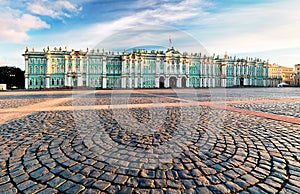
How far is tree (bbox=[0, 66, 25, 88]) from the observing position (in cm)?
6506

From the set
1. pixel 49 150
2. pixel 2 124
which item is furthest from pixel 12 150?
pixel 2 124

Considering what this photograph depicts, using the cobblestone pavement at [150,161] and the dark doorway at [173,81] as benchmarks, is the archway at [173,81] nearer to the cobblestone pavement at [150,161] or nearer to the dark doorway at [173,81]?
the dark doorway at [173,81]

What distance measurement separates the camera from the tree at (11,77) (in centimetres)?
6506

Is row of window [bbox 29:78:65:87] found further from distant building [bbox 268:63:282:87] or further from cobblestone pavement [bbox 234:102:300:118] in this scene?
distant building [bbox 268:63:282:87]

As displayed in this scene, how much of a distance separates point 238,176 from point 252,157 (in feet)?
3.21

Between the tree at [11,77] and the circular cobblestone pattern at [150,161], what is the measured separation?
78.2 meters

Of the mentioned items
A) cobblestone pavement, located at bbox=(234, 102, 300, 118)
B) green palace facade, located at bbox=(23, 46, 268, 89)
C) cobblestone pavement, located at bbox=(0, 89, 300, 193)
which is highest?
green palace facade, located at bbox=(23, 46, 268, 89)

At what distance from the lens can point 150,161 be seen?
346 centimetres

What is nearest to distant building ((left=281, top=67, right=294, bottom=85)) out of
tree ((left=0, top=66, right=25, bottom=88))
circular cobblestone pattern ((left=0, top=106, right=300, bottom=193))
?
circular cobblestone pattern ((left=0, top=106, right=300, bottom=193))

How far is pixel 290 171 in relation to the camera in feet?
9.89

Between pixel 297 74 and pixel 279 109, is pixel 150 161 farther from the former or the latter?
pixel 297 74

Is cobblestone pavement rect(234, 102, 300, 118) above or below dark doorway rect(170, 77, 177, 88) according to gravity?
below

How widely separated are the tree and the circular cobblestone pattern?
3078 inches

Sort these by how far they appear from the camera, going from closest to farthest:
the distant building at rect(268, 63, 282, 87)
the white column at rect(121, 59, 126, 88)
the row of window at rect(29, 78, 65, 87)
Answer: the row of window at rect(29, 78, 65, 87) → the white column at rect(121, 59, 126, 88) → the distant building at rect(268, 63, 282, 87)
